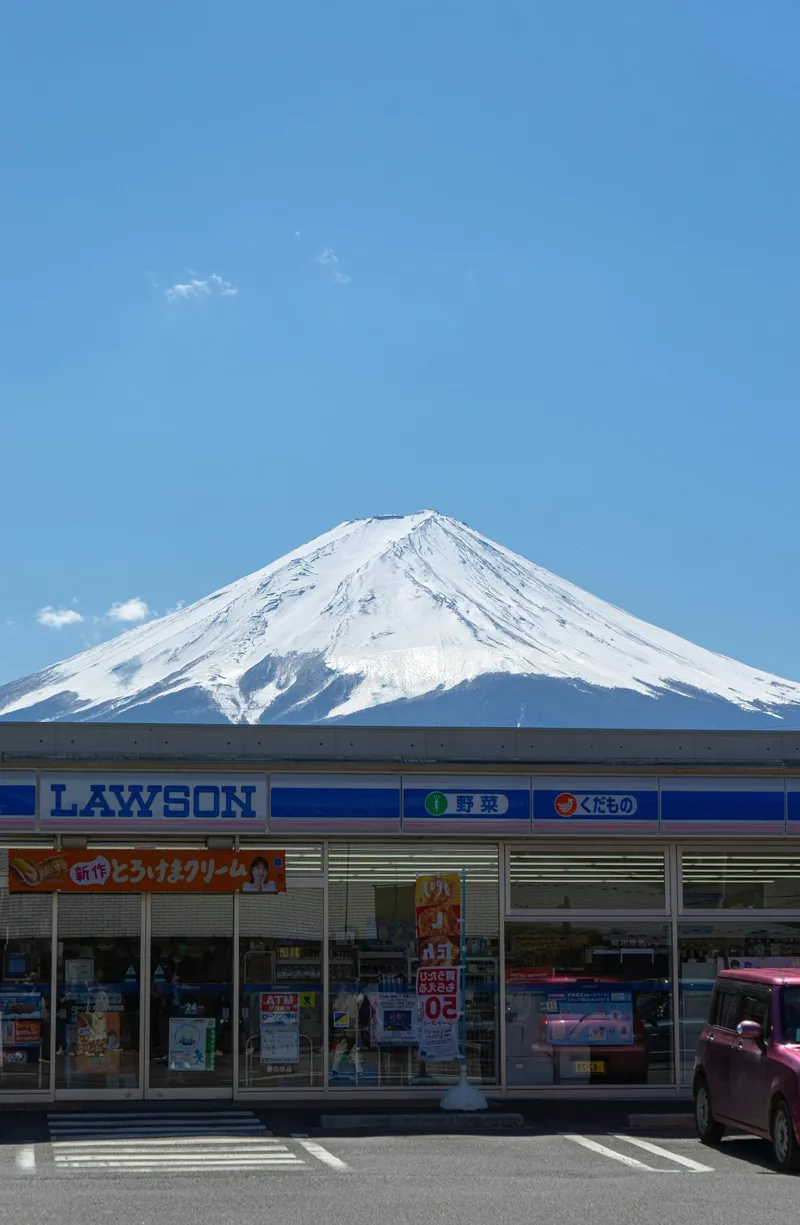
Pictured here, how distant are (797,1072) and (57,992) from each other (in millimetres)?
8388

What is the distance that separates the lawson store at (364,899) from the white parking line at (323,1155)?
3.32 meters

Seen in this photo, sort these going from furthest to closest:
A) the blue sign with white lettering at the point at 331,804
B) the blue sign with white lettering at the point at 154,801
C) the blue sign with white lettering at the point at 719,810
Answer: the blue sign with white lettering at the point at 719,810 → the blue sign with white lettering at the point at 331,804 → the blue sign with white lettering at the point at 154,801

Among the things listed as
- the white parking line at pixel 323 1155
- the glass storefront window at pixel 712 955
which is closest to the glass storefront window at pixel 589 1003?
the glass storefront window at pixel 712 955

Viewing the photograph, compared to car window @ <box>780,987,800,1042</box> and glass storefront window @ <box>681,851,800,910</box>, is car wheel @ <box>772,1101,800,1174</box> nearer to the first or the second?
car window @ <box>780,987,800,1042</box>

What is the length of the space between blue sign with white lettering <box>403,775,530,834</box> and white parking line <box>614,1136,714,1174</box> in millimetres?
4013

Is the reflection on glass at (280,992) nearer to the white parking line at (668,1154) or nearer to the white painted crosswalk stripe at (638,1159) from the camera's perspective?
the white painted crosswalk stripe at (638,1159)

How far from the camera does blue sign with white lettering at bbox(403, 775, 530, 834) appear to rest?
58.1 ft

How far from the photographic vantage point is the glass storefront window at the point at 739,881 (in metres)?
18.4

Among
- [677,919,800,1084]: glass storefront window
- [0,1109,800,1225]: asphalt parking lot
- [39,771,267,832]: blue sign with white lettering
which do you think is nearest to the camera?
[0,1109,800,1225]: asphalt parking lot

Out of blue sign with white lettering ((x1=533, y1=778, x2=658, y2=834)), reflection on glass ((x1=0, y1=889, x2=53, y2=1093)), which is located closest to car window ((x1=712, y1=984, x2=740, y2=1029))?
blue sign with white lettering ((x1=533, y1=778, x2=658, y2=834))

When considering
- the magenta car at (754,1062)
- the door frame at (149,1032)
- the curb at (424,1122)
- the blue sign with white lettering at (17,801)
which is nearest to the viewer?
the magenta car at (754,1062)

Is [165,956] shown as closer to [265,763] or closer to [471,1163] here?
[265,763]

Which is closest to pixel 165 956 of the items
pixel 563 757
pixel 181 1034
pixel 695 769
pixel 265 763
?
pixel 181 1034

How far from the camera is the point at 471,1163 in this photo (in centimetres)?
1285
